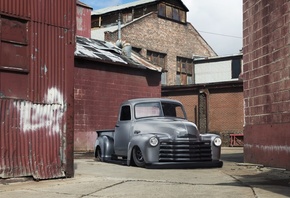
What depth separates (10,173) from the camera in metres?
8.06

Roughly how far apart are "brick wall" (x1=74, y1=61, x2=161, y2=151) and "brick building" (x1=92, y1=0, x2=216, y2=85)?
48.3 feet

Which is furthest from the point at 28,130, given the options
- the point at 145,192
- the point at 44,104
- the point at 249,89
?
the point at 249,89

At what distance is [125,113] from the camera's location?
39.9 ft

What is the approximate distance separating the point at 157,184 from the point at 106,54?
14345 mm

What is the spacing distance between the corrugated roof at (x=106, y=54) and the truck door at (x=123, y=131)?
7.27 m

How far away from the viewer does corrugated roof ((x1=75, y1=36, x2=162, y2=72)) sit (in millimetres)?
19734

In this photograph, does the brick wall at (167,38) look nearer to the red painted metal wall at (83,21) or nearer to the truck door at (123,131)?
the red painted metal wall at (83,21)

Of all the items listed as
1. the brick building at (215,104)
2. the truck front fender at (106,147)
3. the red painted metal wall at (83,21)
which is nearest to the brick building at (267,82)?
the truck front fender at (106,147)

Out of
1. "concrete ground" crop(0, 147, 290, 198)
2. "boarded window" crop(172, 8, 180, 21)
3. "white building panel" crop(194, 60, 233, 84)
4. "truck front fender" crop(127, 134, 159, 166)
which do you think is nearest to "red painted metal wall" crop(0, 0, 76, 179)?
"concrete ground" crop(0, 147, 290, 198)

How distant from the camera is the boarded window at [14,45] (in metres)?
8.22

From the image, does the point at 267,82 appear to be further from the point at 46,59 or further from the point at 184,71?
the point at 184,71

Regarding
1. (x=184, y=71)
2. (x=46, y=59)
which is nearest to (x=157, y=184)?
(x=46, y=59)

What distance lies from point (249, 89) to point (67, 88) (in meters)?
5.97

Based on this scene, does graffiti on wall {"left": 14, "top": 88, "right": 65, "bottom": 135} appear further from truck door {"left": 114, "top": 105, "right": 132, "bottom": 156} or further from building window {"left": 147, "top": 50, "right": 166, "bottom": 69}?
building window {"left": 147, "top": 50, "right": 166, "bottom": 69}
